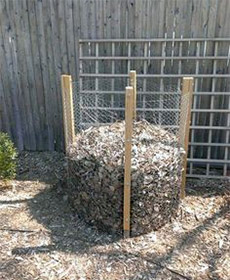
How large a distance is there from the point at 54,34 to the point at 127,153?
76.2 inches

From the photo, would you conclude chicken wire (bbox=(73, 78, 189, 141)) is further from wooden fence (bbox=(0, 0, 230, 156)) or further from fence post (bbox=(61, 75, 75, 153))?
fence post (bbox=(61, 75, 75, 153))

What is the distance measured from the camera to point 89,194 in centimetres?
283

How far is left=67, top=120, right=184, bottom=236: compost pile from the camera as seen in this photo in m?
2.70

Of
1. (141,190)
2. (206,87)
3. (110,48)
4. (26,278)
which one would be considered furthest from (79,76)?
(26,278)

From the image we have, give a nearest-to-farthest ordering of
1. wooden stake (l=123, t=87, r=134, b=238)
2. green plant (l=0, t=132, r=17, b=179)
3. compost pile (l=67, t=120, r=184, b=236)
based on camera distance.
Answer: wooden stake (l=123, t=87, r=134, b=238) → compost pile (l=67, t=120, r=184, b=236) → green plant (l=0, t=132, r=17, b=179)

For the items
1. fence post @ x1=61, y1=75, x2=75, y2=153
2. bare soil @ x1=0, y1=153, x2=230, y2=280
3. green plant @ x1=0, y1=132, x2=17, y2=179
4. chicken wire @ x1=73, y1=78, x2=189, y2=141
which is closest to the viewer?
bare soil @ x1=0, y1=153, x2=230, y2=280

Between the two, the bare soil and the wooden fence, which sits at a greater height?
the wooden fence

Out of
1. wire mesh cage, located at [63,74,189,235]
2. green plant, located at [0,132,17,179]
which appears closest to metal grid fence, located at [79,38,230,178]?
wire mesh cage, located at [63,74,189,235]

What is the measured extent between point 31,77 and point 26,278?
2.33 meters

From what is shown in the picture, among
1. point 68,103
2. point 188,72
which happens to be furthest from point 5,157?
point 188,72

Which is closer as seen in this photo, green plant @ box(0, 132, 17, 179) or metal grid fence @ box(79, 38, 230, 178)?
green plant @ box(0, 132, 17, 179)

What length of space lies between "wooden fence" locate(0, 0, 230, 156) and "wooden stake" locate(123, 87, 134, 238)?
153 cm

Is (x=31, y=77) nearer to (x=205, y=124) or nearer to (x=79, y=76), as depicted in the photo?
(x=79, y=76)

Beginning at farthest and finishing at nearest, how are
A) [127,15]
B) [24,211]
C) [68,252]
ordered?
[127,15] → [24,211] → [68,252]
